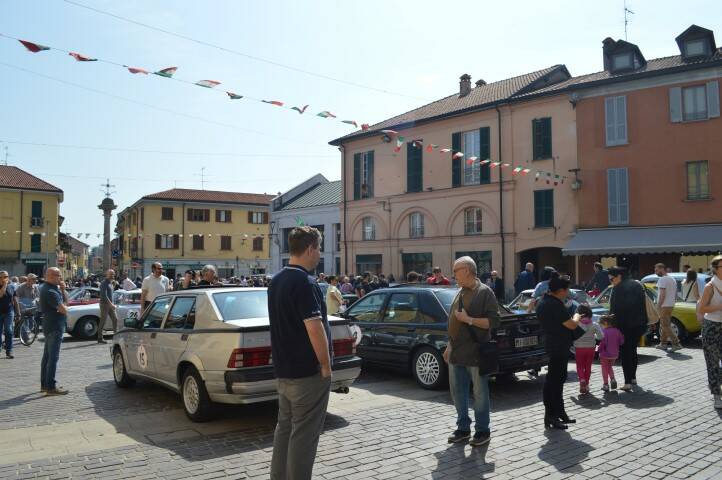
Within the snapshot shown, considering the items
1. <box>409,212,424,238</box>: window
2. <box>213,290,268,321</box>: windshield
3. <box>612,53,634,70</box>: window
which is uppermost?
<box>612,53,634,70</box>: window

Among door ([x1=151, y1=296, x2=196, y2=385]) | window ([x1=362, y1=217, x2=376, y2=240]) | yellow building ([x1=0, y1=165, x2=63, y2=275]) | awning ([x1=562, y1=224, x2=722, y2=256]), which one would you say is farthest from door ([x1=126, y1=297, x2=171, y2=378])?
yellow building ([x1=0, y1=165, x2=63, y2=275])

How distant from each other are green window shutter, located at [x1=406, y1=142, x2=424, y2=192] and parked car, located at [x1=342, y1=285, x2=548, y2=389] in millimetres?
22709

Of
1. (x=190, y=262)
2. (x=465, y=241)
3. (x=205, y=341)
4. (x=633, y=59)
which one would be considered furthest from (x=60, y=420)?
(x=190, y=262)

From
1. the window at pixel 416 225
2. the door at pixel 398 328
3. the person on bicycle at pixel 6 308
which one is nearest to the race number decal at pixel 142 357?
the door at pixel 398 328

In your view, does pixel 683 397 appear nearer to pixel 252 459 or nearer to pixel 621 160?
pixel 252 459

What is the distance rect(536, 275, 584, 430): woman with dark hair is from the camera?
6.17 metres

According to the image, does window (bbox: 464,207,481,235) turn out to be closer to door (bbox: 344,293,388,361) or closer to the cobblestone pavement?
door (bbox: 344,293,388,361)

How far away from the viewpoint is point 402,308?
897 centimetres

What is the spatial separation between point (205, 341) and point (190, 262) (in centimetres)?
5739

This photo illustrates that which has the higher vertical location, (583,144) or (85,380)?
(583,144)

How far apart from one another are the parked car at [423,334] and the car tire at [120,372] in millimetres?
3359

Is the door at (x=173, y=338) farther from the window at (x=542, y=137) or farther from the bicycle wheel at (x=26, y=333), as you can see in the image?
the window at (x=542, y=137)

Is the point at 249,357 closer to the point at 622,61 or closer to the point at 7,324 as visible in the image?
the point at 7,324

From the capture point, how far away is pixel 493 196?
28422mm
